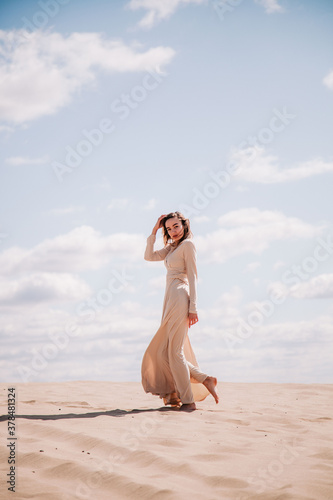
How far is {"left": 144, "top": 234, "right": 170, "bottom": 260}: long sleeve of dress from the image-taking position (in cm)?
684

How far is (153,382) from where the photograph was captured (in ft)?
21.3

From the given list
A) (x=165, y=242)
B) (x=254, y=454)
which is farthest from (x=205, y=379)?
(x=254, y=454)

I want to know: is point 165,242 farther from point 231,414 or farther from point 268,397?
→ point 268,397

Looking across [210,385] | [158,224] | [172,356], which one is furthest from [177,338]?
[158,224]

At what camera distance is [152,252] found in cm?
685

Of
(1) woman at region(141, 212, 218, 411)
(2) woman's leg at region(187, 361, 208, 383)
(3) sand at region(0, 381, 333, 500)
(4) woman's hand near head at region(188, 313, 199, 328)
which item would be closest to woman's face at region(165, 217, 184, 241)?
(1) woman at region(141, 212, 218, 411)

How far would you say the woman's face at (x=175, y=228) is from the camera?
664cm

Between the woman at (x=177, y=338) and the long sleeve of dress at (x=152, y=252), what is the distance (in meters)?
0.13

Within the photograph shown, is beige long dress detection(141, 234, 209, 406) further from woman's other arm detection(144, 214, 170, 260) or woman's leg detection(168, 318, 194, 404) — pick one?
woman's other arm detection(144, 214, 170, 260)

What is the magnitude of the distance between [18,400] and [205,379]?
253 centimetres

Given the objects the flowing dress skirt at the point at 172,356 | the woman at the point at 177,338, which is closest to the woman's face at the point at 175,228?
the woman at the point at 177,338

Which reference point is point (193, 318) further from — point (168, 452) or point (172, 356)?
point (168, 452)

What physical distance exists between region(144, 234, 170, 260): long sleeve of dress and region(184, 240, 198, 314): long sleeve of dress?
0.45 meters

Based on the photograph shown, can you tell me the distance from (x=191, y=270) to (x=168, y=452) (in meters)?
2.82
